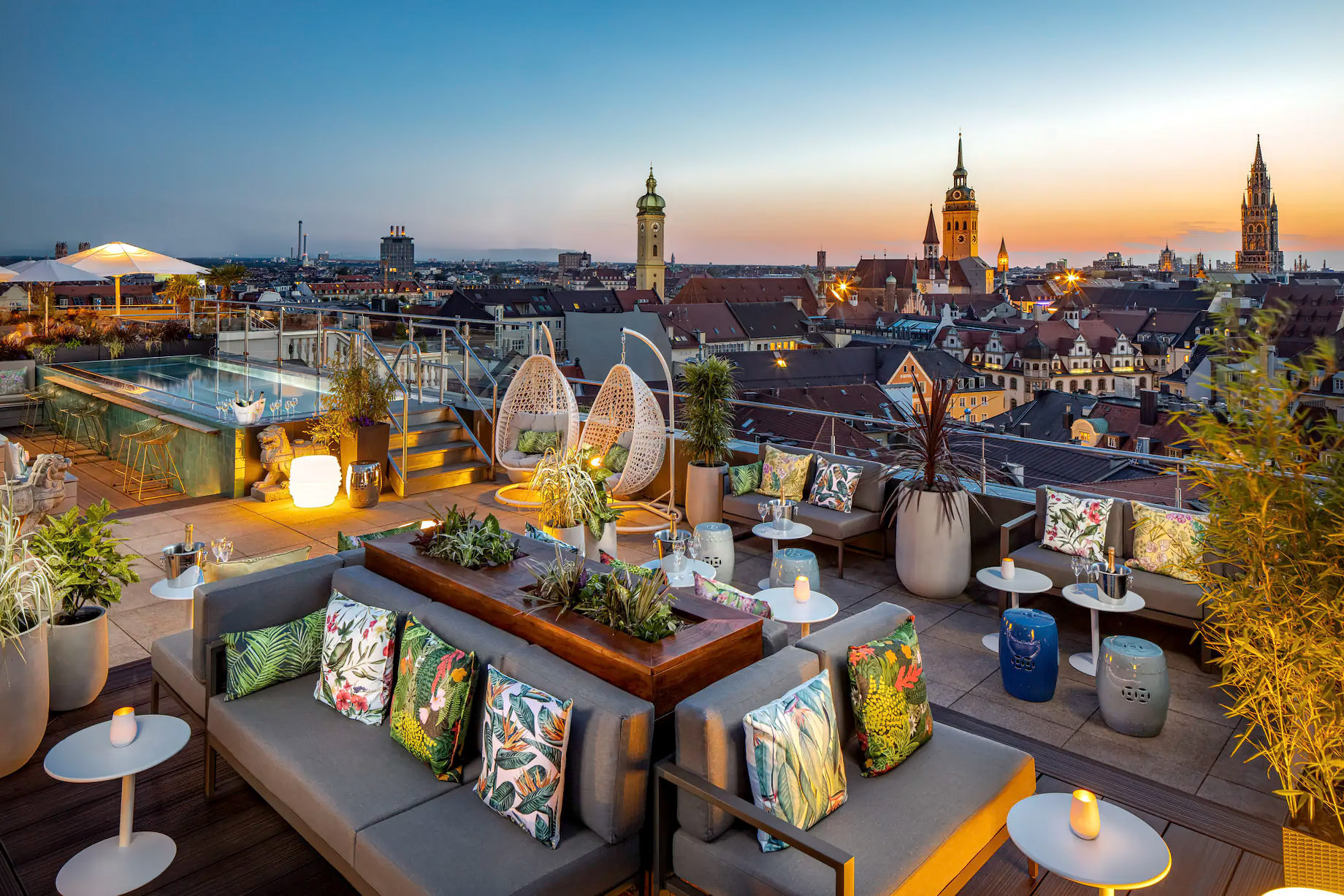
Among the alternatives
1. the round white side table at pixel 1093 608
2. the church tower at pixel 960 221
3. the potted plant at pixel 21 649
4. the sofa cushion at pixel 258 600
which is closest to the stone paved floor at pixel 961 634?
the round white side table at pixel 1093 608

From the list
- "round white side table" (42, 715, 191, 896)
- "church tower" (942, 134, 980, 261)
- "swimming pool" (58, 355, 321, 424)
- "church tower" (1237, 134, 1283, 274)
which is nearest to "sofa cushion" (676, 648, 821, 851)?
"round white side table" (42, 715, 191, 896)

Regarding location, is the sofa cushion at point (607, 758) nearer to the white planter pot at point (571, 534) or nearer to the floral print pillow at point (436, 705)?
the floral print pillow at point (436, 705)

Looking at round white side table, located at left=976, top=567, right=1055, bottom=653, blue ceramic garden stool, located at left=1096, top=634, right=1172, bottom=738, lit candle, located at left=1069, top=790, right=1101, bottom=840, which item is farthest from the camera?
round white side table, located at left=976, top=567, right=1055, bottom=653

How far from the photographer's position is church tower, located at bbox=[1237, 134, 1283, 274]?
192 feet

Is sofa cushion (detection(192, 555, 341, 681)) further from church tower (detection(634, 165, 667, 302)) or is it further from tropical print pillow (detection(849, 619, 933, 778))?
church tower (detection(634, 165, 667, 302))

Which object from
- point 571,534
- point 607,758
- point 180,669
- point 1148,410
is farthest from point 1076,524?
point 1148,410

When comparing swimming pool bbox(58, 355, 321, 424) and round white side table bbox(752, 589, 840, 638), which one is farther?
swimming pool bbox(58, 355, 321, 424)

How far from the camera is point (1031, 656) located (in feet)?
13.2

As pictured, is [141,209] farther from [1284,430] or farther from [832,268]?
[832,268]

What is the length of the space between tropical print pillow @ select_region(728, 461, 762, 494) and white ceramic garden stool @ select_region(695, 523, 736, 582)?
1481 mm

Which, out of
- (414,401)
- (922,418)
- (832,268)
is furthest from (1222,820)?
(832,268)

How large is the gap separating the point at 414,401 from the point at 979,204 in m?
132

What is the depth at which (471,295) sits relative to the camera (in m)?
74.9

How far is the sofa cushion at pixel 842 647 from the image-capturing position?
2.72 m
